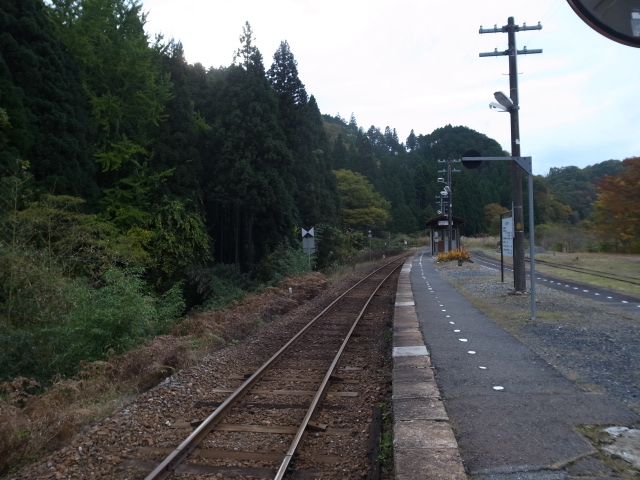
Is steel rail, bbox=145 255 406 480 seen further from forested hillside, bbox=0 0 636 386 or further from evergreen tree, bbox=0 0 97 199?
evergreen tree, bbox=0 0 97 199

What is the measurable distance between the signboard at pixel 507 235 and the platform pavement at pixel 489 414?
588 cm

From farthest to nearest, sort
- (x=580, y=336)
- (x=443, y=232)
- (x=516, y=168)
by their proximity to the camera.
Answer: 1. (x=443, y=232)
2. (x=516, y=168)
3. (x=580, y=336)

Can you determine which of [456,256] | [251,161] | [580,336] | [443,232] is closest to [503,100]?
[580,336]

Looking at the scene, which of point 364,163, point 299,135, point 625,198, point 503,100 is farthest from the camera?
point 364,163

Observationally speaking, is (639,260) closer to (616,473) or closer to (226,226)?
Answer: (226,226)

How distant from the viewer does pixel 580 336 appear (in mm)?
9508

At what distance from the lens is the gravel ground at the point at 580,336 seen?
658cm

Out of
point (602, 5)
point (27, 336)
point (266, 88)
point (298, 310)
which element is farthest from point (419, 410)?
point (266, 88)

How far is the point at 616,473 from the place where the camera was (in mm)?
4016

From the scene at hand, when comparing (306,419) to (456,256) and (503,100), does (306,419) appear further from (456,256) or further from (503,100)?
(456,256)

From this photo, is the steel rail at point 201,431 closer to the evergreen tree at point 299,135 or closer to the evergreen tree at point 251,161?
the evergreen tree at point 251,161

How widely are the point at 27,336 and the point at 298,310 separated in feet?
26.0

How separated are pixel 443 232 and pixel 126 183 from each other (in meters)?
32.2

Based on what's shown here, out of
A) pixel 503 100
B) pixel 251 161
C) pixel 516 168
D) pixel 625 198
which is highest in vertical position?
pixel 251 161
